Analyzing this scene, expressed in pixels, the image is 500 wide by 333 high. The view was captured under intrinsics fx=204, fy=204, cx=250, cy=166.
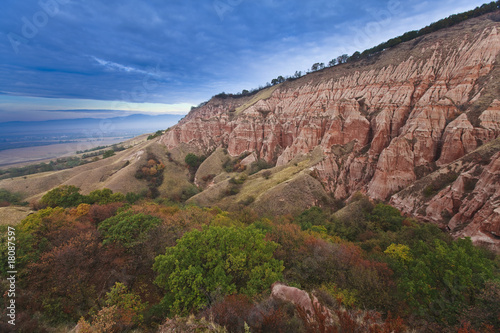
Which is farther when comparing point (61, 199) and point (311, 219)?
point (61, 199)

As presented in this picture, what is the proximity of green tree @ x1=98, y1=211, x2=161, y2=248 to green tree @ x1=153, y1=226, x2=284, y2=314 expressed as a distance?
5321 millimetres

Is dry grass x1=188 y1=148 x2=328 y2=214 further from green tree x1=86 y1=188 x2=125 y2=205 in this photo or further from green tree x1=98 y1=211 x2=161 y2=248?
green tree x1=98 y1=211 x2=161 y2=248

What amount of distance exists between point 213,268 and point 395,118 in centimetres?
4261

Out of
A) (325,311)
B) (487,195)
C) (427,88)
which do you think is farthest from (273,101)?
(325,311)

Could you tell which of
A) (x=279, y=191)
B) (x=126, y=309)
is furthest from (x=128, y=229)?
(x=279, y=191)

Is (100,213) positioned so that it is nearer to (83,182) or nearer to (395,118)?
(83,182)

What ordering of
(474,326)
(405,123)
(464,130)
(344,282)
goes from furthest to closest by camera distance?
(405,123) → (464,130) → (344,282) → (474,326)

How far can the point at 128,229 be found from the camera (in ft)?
53.4

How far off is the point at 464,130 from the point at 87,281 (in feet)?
147

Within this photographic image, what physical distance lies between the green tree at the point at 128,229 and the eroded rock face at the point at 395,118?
3075cm

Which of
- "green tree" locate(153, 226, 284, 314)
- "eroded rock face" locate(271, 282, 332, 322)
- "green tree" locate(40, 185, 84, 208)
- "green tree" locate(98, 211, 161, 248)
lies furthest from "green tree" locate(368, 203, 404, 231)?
"green tree" locate(40, 185, 84, 208)

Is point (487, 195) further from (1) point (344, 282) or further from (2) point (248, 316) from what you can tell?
(2) point (248, 316)

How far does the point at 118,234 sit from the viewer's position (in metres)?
16.0

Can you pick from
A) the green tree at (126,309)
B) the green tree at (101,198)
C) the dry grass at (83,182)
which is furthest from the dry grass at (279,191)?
the green tree at (126,309)
